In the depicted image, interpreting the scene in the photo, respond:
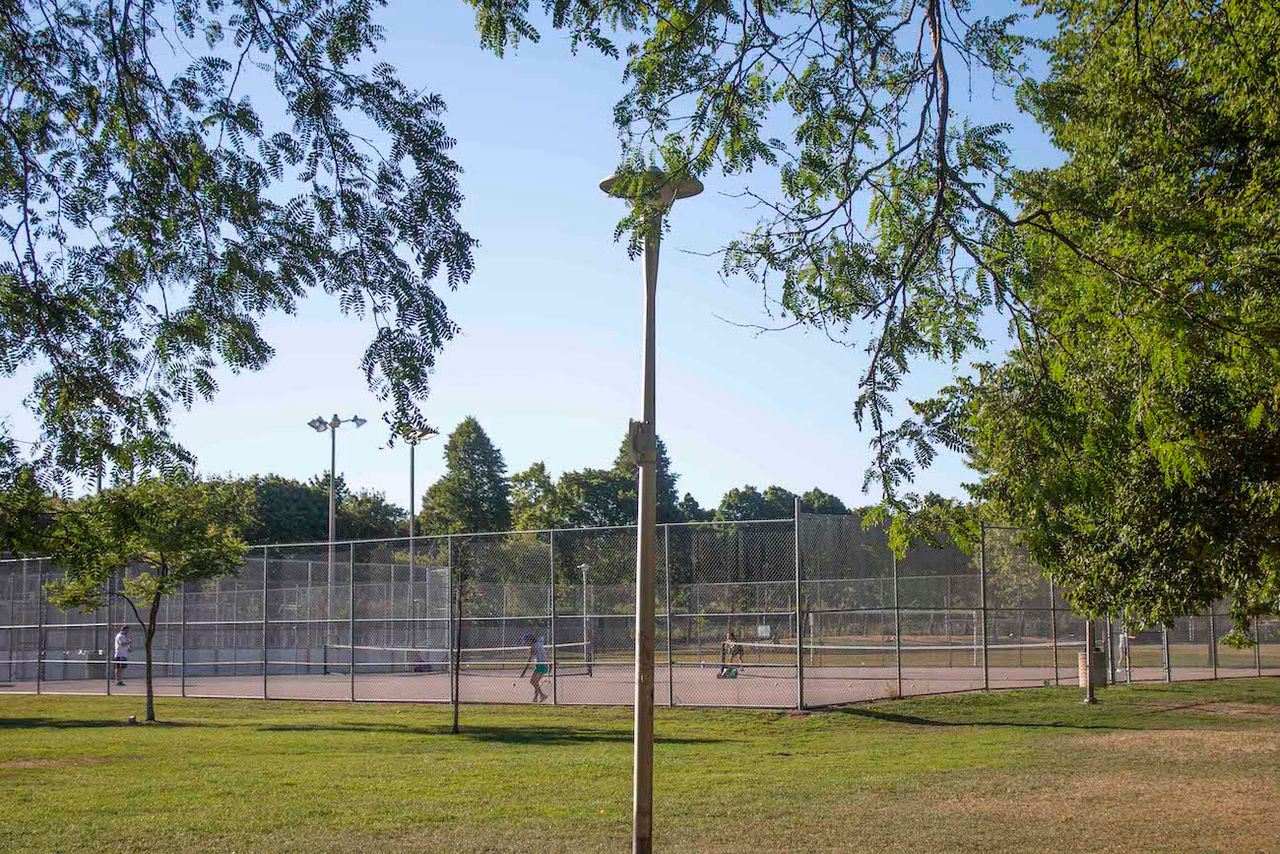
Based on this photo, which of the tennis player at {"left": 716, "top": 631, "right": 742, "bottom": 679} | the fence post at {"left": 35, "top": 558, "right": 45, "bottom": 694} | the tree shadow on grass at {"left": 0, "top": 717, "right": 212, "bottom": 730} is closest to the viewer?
the tree shadow on grass at {"left": 0, "top": 717, "right": 212, "bottom": 730}

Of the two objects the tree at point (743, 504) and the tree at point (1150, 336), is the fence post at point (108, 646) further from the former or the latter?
the tree at point (743, 504)

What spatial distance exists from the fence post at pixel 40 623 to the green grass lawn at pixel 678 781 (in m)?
10.2

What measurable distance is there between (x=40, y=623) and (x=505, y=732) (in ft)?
62.1

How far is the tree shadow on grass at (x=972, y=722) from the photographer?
62.8 ft

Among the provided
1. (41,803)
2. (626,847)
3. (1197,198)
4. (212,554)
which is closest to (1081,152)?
(1197,198)

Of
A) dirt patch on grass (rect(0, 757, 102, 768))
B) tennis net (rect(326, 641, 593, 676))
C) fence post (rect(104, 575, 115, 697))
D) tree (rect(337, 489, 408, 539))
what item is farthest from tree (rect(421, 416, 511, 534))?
dirt patch on grass (rect(0, 757, 102, 768))

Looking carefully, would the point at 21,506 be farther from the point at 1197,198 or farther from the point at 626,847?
the point at 1197,198

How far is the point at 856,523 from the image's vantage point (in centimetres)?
2259

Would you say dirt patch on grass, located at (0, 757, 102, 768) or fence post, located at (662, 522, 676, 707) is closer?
dirt patch on grass, located at (0, 757, 102, 768)

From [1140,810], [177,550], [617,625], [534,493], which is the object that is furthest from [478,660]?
[534,493]

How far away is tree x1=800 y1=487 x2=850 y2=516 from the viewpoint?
125394 millimetres

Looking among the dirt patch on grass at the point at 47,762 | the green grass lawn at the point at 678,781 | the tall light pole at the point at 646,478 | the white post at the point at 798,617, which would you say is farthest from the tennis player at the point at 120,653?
the tall light pole at the point at 646,478

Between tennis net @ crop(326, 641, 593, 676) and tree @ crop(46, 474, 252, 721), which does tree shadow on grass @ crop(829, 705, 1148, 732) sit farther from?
tree @ crop(46, 474, 252, 721)

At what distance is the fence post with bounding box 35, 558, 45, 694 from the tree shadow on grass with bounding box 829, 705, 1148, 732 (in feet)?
70.7
